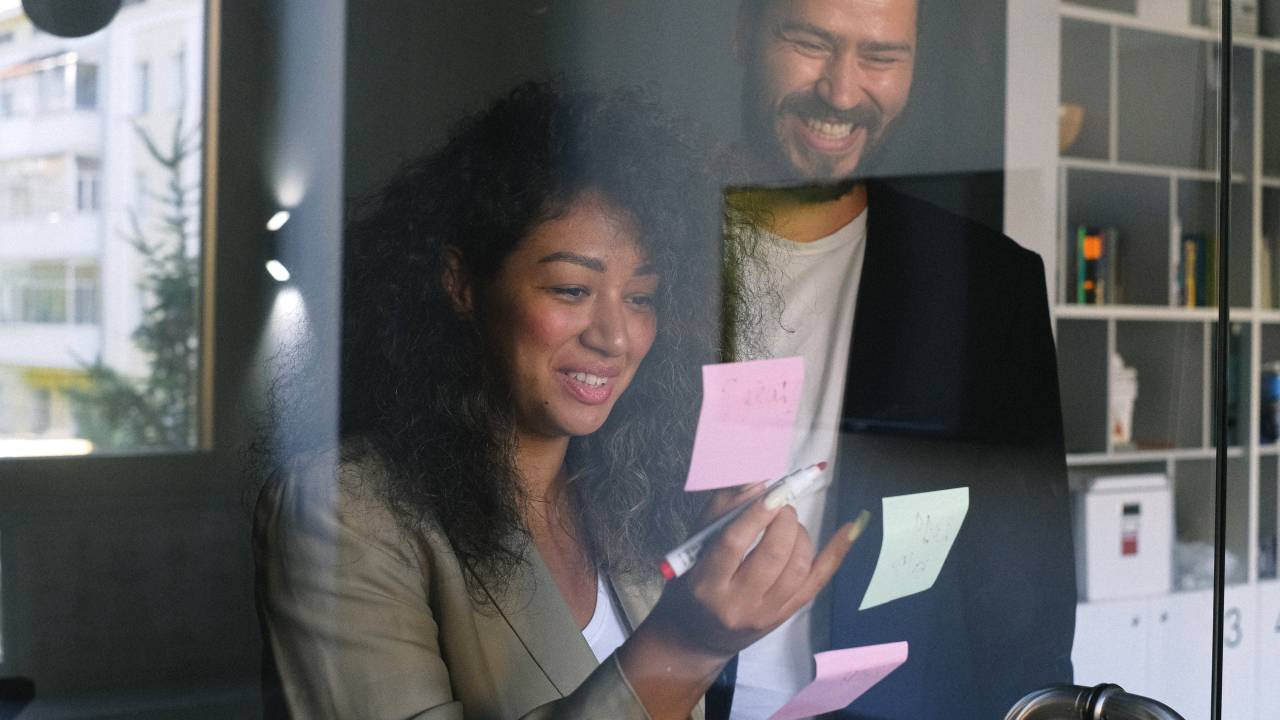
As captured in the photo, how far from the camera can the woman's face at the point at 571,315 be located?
94 centimetres

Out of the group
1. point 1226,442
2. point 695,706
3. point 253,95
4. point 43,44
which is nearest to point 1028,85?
point 1226,442

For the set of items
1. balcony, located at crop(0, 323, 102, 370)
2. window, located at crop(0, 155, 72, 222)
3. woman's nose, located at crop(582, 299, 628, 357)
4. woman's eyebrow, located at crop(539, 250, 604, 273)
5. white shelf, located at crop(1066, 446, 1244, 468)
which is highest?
window, located at crop(0, 155, 72, 222)

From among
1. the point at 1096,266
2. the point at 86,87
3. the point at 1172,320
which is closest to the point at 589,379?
the point at 86,87

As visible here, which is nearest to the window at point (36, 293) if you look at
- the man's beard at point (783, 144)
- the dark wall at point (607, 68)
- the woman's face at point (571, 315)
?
the dark wall at point (607, 68)

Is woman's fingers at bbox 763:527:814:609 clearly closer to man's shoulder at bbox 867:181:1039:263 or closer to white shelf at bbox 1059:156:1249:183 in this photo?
man's shoulder at bbox 867:181:1039:263

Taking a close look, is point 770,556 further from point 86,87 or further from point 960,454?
point 86,87

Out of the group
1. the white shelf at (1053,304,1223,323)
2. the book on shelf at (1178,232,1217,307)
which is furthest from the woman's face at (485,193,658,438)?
the book on shelf at (1178,232,1217,307)

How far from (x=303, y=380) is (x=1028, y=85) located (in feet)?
3.10

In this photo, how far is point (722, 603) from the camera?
43.6 inches

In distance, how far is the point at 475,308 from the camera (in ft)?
3.01

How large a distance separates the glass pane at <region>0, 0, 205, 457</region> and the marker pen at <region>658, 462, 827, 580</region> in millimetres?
466

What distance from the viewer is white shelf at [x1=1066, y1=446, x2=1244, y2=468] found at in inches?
57.3

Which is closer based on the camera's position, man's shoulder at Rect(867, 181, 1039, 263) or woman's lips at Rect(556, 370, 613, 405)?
woman's lips at Rect(556, 370, 613, 405)

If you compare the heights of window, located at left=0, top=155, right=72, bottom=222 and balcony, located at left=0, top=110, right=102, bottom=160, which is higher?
balcony, located at left=0, top=110, right=102, bottom=160
